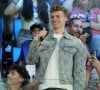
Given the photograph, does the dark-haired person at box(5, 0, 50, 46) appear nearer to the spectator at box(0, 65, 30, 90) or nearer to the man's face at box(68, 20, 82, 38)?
the man's face at box(68, 20, 82, 38)

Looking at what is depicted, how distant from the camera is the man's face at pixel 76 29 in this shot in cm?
431

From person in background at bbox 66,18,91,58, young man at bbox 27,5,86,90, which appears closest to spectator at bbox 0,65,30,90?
young man at bbox 27,5,86,90

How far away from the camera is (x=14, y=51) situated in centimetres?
470

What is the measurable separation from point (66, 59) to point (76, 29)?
1423mm

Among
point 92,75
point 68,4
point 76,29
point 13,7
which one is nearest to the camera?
point 92,75

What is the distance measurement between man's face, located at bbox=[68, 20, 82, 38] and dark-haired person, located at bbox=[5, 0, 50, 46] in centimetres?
42

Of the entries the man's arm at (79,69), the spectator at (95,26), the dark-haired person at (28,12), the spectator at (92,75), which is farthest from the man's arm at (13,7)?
the man's arm at (79,69)

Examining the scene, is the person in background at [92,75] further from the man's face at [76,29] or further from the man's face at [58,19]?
the man's face at [58,19]

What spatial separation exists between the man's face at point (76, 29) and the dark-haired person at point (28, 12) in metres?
0.42

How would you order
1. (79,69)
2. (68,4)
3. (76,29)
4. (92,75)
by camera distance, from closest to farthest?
(79,69)
(92,75)
(76,29)
(68,4)

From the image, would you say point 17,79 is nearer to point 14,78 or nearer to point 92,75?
point 14,78

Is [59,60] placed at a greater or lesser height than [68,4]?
lesser

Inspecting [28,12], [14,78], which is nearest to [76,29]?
[28,12]

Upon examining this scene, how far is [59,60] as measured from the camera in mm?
3037
